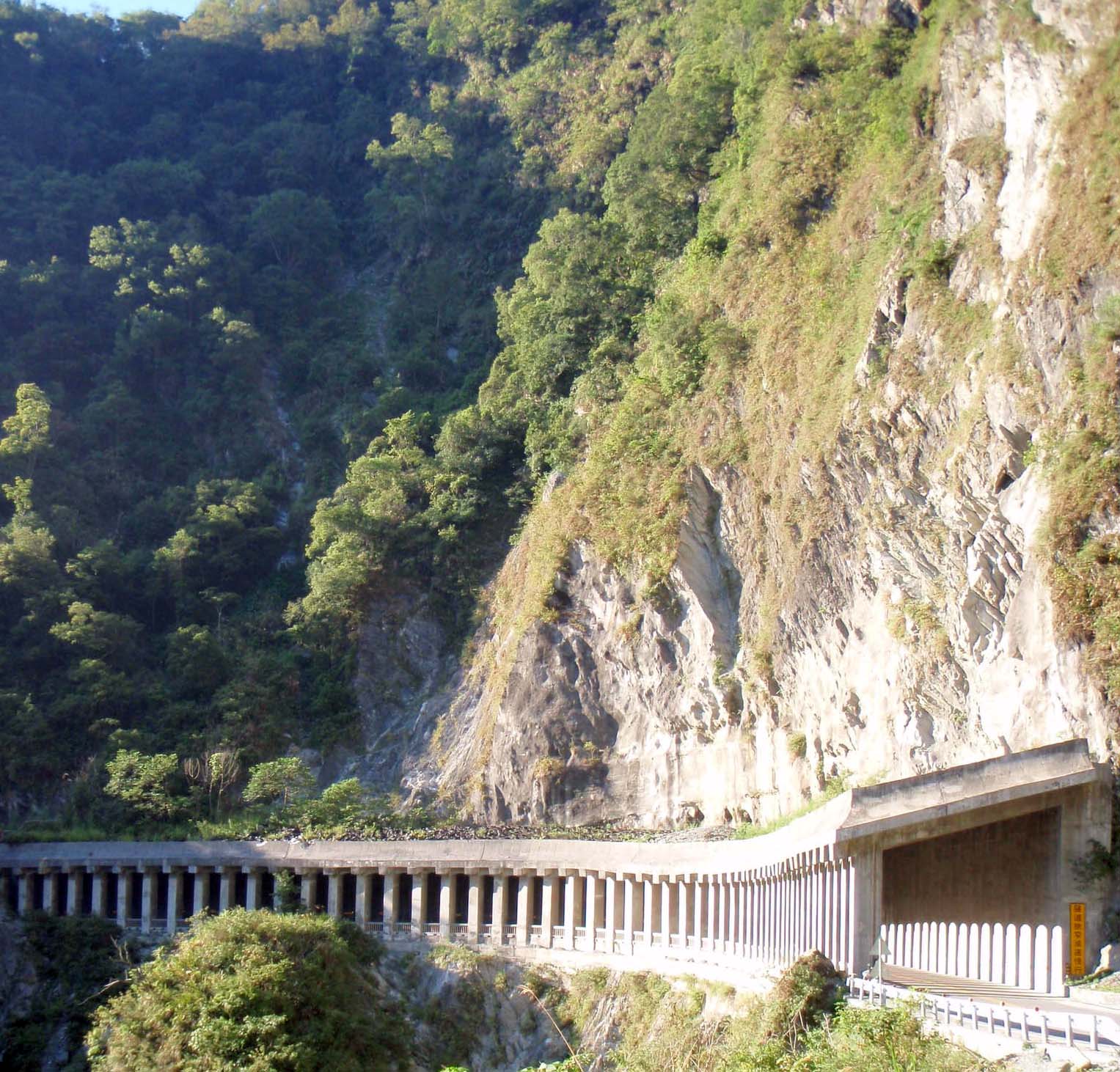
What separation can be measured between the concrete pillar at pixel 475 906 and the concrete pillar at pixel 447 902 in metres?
0.46

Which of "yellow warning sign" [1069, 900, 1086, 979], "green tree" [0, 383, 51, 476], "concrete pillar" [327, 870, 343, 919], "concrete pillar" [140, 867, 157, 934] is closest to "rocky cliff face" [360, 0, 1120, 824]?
"yellow warning sign" [1069, 900, 1086, 979]

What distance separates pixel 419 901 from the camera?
35562mm

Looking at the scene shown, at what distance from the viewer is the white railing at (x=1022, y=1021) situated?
14766 millimetres

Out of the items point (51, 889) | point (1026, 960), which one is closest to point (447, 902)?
point (51, 889)

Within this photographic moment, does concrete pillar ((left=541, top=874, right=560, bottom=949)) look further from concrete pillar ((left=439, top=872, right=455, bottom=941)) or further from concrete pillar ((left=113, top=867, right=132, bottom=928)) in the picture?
concrete pillar ((left=113, top=867, right=132, bottom=928))

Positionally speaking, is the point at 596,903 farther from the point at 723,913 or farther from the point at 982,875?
the point at 982,875

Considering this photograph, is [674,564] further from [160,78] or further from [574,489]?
[160,78]

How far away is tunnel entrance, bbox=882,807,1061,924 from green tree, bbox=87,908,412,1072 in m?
10.3

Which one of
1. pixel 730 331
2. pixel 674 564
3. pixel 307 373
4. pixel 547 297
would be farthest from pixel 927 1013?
pixel 307 373

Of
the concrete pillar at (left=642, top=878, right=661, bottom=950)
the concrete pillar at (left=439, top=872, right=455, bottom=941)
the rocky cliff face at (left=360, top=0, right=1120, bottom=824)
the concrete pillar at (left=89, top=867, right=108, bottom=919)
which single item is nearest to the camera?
the rocky cliff face at (left=360, top=0, right=1120, bottom=824)

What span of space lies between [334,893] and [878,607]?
16.2 m

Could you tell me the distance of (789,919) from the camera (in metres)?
25.7

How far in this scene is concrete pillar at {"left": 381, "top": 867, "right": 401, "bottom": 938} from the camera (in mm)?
35688

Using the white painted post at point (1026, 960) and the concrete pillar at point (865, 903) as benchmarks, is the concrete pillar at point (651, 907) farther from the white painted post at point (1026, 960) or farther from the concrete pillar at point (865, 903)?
the white painted post at point (1026, 960)
